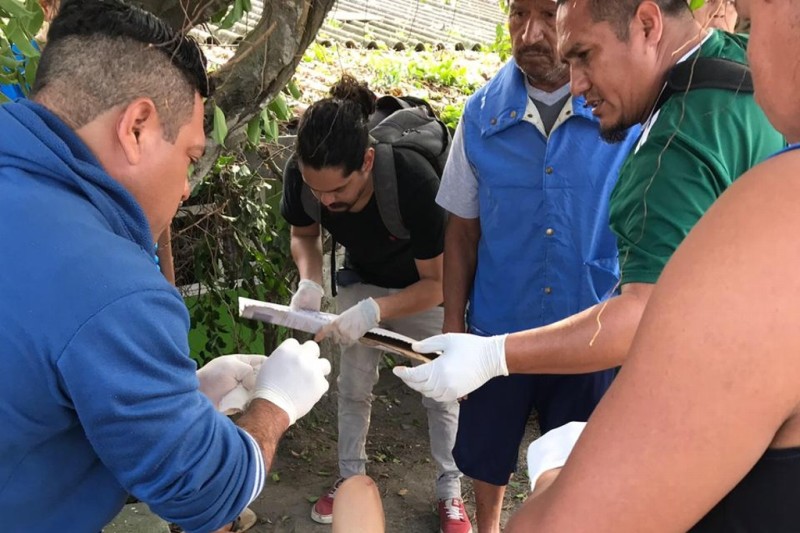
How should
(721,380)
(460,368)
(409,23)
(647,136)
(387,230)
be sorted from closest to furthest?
1. (721,380)
2. (647,136)
3. (460,368)
4. (387,230)
5. (409,23)

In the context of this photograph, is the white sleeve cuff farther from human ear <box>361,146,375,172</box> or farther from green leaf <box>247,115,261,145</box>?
human ear <box>361,146,375,172</box>

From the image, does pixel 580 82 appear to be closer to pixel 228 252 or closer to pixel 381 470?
pixel 228 252

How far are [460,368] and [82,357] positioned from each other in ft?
4.42

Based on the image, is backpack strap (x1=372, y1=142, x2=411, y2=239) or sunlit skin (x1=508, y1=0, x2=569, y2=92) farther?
backpack strap (x1=372, y1=142, x2=411, y2=239)

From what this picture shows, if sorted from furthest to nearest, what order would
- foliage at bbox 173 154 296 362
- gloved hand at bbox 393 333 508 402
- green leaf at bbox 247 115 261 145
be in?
foliage at bbox 173 154 296 362 → green leaf at bbox 247 115 261 145 → gloved hand at bbox 393 333 508 402

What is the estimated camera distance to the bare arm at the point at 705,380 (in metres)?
0.86

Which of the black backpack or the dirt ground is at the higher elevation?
the black backpack

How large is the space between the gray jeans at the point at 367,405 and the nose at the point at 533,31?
1.39 meters

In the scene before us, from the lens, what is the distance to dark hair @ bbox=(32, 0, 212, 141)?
1556 mm

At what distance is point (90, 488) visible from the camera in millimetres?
1562

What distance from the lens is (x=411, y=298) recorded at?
3438 mm

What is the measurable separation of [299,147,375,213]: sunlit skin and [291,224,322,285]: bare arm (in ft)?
1.17

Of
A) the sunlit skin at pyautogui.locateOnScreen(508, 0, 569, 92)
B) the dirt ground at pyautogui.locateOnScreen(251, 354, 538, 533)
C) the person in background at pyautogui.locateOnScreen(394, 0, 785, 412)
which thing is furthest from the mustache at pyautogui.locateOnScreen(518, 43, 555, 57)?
the dirt ground at pyautogui.locateOnScreen(251, 354, 538, 533)

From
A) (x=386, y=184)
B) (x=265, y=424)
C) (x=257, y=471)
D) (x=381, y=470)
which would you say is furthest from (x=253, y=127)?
(x=381, y=470)
